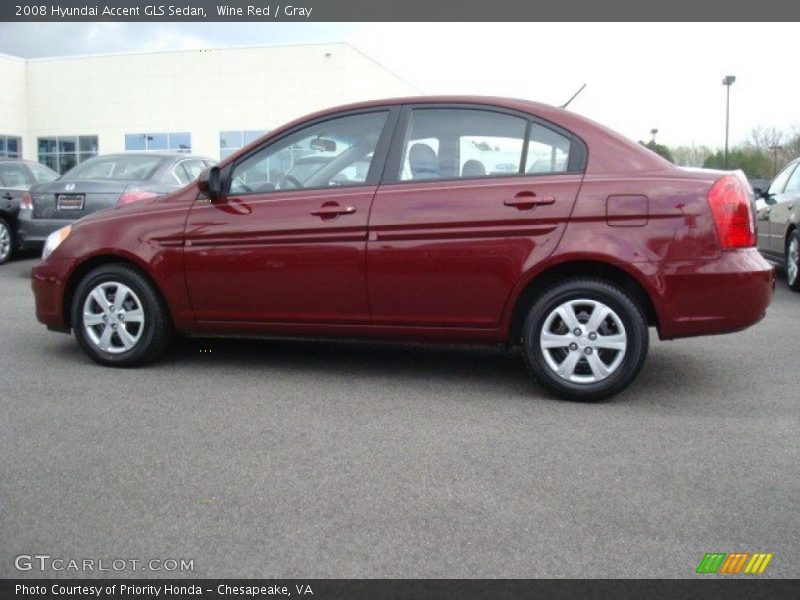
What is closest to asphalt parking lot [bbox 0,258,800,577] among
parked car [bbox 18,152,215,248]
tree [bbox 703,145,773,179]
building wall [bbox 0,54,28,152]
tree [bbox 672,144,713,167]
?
parked car [bbox 18,152,215,248]

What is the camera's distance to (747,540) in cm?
288

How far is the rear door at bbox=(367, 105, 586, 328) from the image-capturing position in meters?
4.53

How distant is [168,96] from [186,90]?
0.96 metres

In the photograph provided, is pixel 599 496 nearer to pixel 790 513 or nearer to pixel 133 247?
pixel 790 513

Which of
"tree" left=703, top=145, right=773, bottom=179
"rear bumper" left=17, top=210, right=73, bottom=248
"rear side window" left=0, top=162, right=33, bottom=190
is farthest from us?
"tree" left=703, top=145, right=773, bottom=179

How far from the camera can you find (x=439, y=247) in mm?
4645

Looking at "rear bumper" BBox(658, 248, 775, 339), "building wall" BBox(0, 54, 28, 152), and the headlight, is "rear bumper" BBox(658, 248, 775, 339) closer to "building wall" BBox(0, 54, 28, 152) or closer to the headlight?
the headlight

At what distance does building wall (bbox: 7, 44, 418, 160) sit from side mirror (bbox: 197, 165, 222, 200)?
31.2 metres

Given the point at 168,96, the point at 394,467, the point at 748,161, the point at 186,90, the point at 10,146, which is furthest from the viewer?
the point at 748,161

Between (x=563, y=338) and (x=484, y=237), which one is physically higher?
(x=484, y=237)

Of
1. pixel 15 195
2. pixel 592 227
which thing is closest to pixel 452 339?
pixel 592 227

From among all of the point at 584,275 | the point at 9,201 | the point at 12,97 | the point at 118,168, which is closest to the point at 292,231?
the point at 584,275

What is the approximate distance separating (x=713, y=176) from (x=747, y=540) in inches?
87.4
